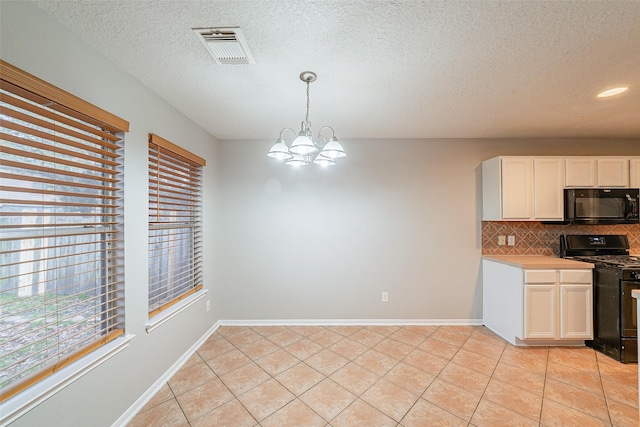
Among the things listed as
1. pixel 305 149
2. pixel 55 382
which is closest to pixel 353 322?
pixel 305 149

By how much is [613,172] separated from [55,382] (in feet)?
16.9

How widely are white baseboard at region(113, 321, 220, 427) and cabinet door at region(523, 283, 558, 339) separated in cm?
346

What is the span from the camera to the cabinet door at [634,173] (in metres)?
2.94

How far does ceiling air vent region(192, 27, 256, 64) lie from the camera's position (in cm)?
140

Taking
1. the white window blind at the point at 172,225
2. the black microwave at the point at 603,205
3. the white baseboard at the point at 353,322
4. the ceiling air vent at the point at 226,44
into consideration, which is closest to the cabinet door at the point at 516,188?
the black microwave at the point at 603,205

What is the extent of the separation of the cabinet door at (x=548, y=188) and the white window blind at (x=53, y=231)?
405cm

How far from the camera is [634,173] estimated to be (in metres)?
2.94

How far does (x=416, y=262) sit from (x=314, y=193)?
63.3 inches

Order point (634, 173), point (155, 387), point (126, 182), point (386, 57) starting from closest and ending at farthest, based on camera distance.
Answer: point (386, 57)
point (126, 182)
point (155, 387)
point (634, 173)

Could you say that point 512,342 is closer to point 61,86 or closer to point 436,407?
point 436,407

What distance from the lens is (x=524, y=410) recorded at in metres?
1.85

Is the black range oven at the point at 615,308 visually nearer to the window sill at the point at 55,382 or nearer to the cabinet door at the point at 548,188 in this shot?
the cabinet door at the point at 548,188

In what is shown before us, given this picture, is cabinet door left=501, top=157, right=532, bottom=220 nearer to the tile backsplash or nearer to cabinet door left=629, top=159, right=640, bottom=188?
the tile backsplash

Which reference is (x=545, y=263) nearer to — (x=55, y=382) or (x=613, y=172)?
(x=613, y=172)
